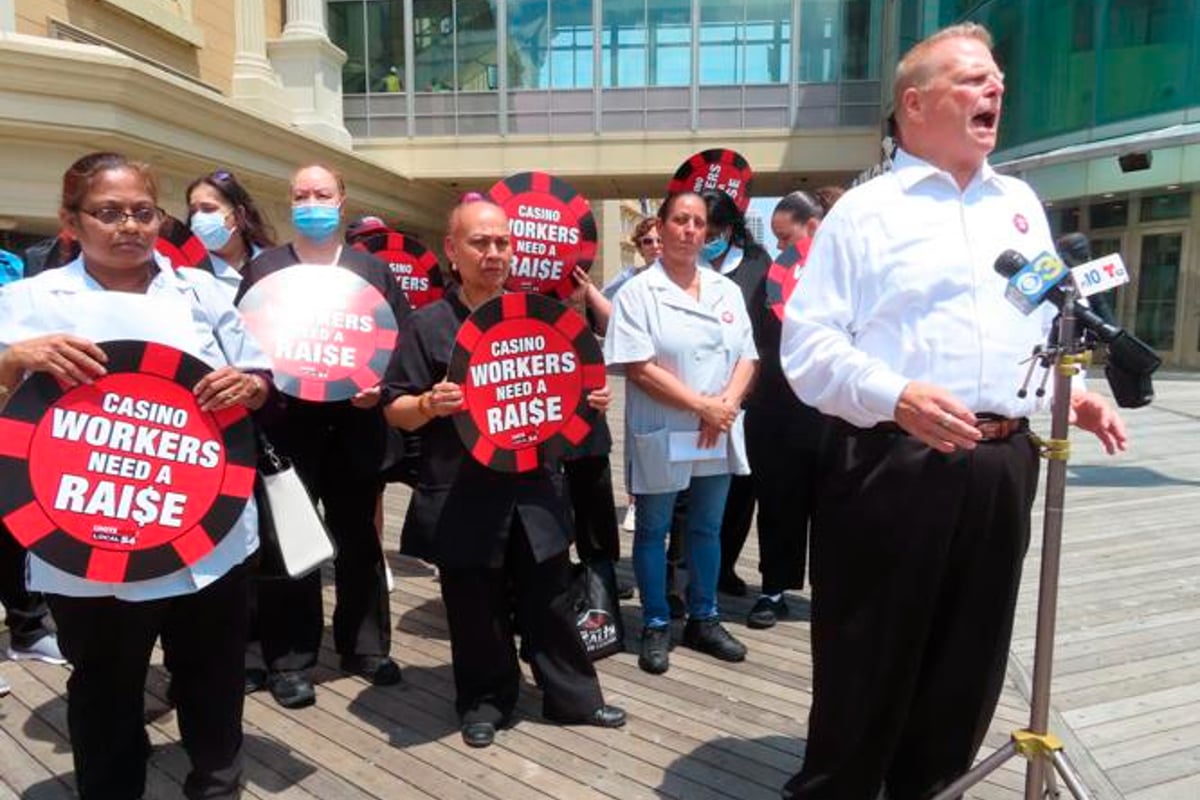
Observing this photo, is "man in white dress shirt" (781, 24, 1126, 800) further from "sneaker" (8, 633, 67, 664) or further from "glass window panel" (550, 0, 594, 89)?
"glass window panel" (550, 0, 594, 89)

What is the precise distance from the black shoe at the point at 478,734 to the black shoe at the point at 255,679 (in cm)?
95

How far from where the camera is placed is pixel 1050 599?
1852mm

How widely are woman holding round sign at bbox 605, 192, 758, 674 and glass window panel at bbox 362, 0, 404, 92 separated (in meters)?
19.2

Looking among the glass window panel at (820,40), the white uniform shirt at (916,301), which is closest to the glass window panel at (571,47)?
the glass window panel at (820,40)

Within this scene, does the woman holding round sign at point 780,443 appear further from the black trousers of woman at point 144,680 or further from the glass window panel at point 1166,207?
the glass window panel at point 1166,207

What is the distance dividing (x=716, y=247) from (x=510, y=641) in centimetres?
210

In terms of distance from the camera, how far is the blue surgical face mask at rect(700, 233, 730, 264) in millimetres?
4137

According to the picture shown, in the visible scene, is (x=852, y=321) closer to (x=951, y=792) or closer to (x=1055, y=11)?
(x=951, y=792)

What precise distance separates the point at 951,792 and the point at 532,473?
1570 millimetres

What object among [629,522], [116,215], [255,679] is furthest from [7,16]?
[116,215]

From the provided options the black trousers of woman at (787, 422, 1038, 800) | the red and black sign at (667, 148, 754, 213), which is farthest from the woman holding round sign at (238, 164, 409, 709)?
the red and black sign at (667, 148, 754, 213)

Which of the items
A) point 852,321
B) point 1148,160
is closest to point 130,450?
point 852,321

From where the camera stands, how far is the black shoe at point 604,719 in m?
3.03

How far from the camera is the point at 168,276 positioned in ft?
7.72
